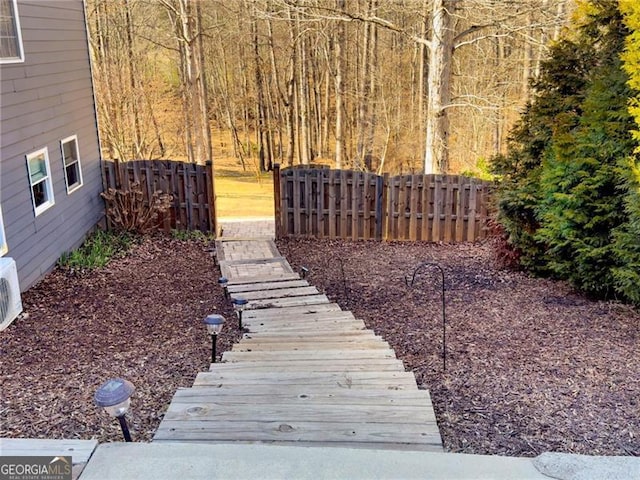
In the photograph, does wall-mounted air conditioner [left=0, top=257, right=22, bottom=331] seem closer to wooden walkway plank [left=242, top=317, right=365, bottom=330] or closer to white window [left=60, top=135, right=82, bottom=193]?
wooden walkway plank [left=242, top=317, right=365, bottom=330]

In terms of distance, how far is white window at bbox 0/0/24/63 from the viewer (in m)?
6.35

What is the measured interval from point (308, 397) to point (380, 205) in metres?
6.88

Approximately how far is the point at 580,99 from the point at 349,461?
5669 mm

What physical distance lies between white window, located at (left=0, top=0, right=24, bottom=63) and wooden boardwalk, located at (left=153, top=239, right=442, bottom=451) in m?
4.75

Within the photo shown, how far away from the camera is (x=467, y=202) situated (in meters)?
9.44

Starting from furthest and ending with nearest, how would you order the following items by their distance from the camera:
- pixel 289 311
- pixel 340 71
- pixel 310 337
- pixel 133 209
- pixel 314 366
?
pixel 340 71 < pixel 133 209 < pixel 289 311 < pixel 310 337 < pixel 314 366

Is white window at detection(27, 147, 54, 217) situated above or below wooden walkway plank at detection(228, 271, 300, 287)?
above

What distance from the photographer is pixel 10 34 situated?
652 centimetres

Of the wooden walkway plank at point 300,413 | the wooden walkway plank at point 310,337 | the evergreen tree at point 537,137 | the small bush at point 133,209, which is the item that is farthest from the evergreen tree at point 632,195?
the small bush at point 133,209

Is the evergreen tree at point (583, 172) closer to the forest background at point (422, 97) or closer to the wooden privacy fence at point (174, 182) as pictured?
the forest background at point (422, 97)

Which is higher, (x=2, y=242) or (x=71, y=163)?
(x=71, y=163)

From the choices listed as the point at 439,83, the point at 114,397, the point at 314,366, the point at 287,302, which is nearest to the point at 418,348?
the point at 314,366

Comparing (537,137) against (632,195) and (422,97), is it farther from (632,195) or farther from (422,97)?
(422,97)

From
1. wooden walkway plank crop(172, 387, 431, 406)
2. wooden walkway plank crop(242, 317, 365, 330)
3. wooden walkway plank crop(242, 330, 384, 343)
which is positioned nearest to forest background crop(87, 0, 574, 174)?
wooden walkway plank crop(242, 317, 365, 330)
